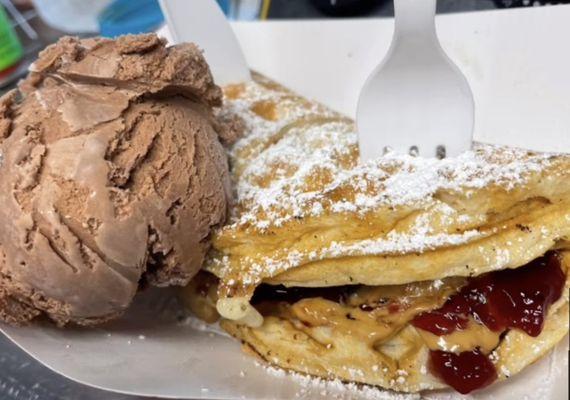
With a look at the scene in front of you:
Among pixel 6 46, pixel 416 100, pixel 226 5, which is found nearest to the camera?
pixel 416 100

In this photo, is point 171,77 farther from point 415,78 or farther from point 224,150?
point 415,78

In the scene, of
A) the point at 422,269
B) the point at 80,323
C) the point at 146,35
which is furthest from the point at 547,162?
the point at 80,323

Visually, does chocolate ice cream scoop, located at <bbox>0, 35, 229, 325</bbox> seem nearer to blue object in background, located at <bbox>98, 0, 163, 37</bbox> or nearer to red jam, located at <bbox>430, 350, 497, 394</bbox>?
red jam, located at <bbox>430, 350, 497, 394</bbox>

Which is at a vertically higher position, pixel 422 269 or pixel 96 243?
pixel 96 243

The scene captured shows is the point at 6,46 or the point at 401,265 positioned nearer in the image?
the point at 401,265

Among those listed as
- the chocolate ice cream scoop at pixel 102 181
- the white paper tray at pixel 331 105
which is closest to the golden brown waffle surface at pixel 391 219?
the chocolate ice cream scoop at pixel 102 181

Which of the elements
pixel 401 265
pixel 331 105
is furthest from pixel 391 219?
pixel 331 105

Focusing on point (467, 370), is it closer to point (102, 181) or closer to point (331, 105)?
point (102, 181)
